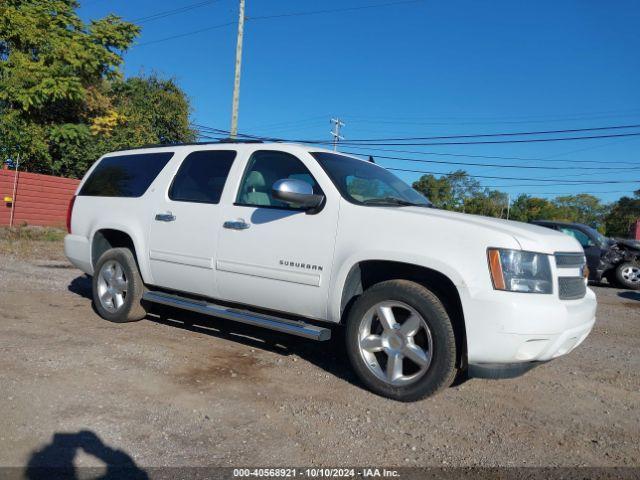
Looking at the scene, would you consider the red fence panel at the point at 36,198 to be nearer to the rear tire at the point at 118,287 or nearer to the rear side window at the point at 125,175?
the rear side window at the point at 125,175

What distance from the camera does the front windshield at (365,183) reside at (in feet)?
14.1

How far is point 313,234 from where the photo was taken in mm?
4152

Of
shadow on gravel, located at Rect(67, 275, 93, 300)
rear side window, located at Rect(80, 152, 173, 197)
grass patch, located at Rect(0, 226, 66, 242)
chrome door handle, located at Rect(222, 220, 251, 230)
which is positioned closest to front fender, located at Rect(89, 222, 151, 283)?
rear side window, located at Rect(80, 152, 173, 197)

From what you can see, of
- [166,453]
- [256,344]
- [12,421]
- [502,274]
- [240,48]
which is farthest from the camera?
[240,48]

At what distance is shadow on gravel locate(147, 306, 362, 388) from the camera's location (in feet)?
Answer: 15.2

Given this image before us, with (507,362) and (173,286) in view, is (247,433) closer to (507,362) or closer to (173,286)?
(507,362)

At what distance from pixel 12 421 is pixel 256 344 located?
7.69ft

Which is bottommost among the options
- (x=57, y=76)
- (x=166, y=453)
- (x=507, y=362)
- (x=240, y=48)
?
(x=166, y=453)

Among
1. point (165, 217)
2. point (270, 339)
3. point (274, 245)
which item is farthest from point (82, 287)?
point (274, 245)

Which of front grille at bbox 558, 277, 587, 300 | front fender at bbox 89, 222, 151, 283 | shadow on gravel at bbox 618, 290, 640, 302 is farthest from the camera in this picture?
shadow on gravel at bbox 618, 290, 640, 302

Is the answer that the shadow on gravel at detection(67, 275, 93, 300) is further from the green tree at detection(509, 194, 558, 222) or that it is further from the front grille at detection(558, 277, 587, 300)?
the green tree at detection(509, 194, 558, 222)

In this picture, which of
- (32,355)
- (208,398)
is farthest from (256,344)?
(32,355)

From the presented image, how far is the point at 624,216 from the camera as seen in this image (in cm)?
6325

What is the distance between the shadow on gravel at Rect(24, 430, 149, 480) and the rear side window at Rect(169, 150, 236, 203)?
2.44 meters
